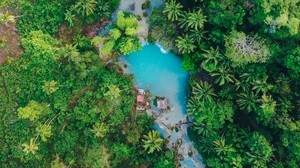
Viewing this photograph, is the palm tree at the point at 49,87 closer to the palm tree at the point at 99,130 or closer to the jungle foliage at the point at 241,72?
the palm tree at the point at 99,130

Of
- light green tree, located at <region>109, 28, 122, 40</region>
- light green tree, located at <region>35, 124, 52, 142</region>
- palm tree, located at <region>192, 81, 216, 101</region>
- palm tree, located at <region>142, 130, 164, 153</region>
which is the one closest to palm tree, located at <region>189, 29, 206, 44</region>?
palm tree, located at <region>192, 81, 216, 101</region>

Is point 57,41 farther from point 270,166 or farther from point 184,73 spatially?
point 270,166

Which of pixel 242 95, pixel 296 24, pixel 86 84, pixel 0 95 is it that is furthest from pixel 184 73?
pixel 0 95

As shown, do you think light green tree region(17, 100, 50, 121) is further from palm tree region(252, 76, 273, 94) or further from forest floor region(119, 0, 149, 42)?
palm tree region(252, 76, 273, 94)

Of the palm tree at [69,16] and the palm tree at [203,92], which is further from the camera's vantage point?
the palm tree at [69,16]

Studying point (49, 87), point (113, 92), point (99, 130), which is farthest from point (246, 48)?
point (49, 87)

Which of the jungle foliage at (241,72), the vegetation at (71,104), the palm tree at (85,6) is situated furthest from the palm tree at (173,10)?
the palm tree at (85,6)

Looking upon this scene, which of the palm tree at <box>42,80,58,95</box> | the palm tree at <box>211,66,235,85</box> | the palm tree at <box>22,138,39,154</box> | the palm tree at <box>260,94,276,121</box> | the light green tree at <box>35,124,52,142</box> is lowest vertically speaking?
the palm tree at <box>22,138,39,154</box>

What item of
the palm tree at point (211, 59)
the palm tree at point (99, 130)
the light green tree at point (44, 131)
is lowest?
the light green tree at point (44, 131)
